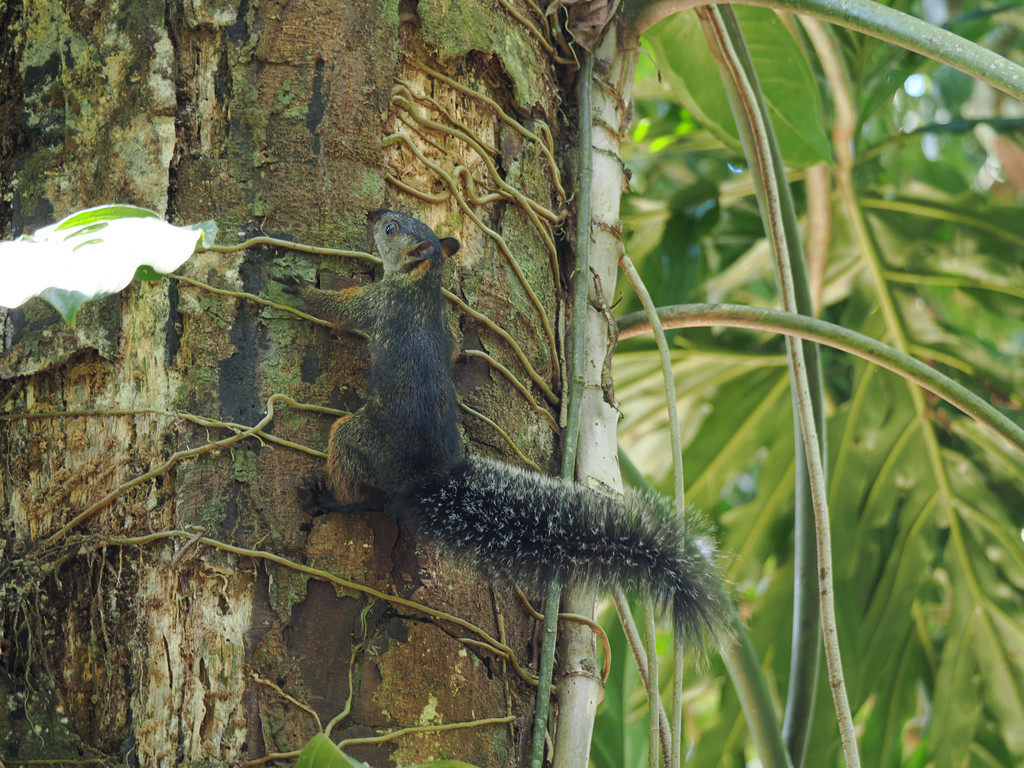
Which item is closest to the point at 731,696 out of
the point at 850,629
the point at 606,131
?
the point at 850,629

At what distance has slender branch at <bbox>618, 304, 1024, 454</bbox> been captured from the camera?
1885 millimetres

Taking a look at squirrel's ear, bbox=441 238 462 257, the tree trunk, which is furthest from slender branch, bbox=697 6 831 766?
squirrel's ear, bbox=441 238 462 257

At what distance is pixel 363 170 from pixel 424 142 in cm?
15

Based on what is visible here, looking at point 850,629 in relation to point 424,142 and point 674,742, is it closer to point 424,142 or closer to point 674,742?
point 674,742

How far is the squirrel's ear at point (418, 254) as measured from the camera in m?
1.77

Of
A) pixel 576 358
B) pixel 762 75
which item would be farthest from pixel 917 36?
pixel 762 75

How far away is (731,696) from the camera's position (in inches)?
128

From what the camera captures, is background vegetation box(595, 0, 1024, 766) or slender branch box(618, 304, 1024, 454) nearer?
slender branch box(618, 304, 1024, 454)

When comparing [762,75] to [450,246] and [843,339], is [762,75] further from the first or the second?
[450,246]

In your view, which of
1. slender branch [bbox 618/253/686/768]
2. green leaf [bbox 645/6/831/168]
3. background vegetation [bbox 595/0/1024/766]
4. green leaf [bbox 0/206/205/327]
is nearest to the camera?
green leaf [bbox 0/206/205/327]

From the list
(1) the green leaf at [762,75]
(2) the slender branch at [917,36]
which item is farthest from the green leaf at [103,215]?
(1) the green leaf at [762,75]

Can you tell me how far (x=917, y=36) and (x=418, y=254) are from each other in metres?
0.89

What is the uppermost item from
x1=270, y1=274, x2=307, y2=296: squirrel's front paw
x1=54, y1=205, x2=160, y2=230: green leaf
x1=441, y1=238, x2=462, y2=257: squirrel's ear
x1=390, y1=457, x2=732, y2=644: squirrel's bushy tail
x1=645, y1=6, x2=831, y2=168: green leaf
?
x1=645, y1=6, x2=831, y2=168: green leaf

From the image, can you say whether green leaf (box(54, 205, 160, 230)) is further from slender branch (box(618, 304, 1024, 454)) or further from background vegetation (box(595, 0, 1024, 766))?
background vegetation (box(595, 0, 1024, 766))
